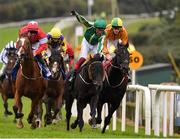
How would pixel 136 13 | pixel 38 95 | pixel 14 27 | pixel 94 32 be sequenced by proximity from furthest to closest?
pixel 136 13 < pixel 14 27 < pixel 94 32 < pixel 38 95

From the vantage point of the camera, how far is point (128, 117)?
20.7 m

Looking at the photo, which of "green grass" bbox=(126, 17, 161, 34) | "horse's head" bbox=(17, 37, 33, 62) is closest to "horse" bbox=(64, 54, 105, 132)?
"horse's head" bbox=(17, 37, 33, 62)

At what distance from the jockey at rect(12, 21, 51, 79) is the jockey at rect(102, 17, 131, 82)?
1216mm

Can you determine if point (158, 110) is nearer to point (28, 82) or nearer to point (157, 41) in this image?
point (28, 82)

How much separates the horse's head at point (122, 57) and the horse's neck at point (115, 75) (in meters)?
0.37

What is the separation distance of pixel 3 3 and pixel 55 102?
79.4 metres

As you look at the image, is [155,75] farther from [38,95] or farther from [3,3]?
[3,3]

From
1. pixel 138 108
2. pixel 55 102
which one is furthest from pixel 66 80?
pixel 138 108

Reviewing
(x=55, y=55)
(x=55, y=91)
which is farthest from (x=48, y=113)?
(x=55, y=55)

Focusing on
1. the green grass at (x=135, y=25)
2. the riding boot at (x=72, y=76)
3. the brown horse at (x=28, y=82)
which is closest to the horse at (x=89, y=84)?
the riding boot at (x=72, y=76)

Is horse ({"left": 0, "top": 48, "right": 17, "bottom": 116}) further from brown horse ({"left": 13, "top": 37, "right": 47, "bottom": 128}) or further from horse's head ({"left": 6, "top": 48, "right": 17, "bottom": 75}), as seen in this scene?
brown horse ({"left": 13, "top": 37, "right": 47, "bottom": 128})

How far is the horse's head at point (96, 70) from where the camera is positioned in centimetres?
1488

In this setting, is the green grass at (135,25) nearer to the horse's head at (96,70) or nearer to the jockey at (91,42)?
the jockey at (91,42)

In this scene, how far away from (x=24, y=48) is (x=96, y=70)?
5.32 ft
